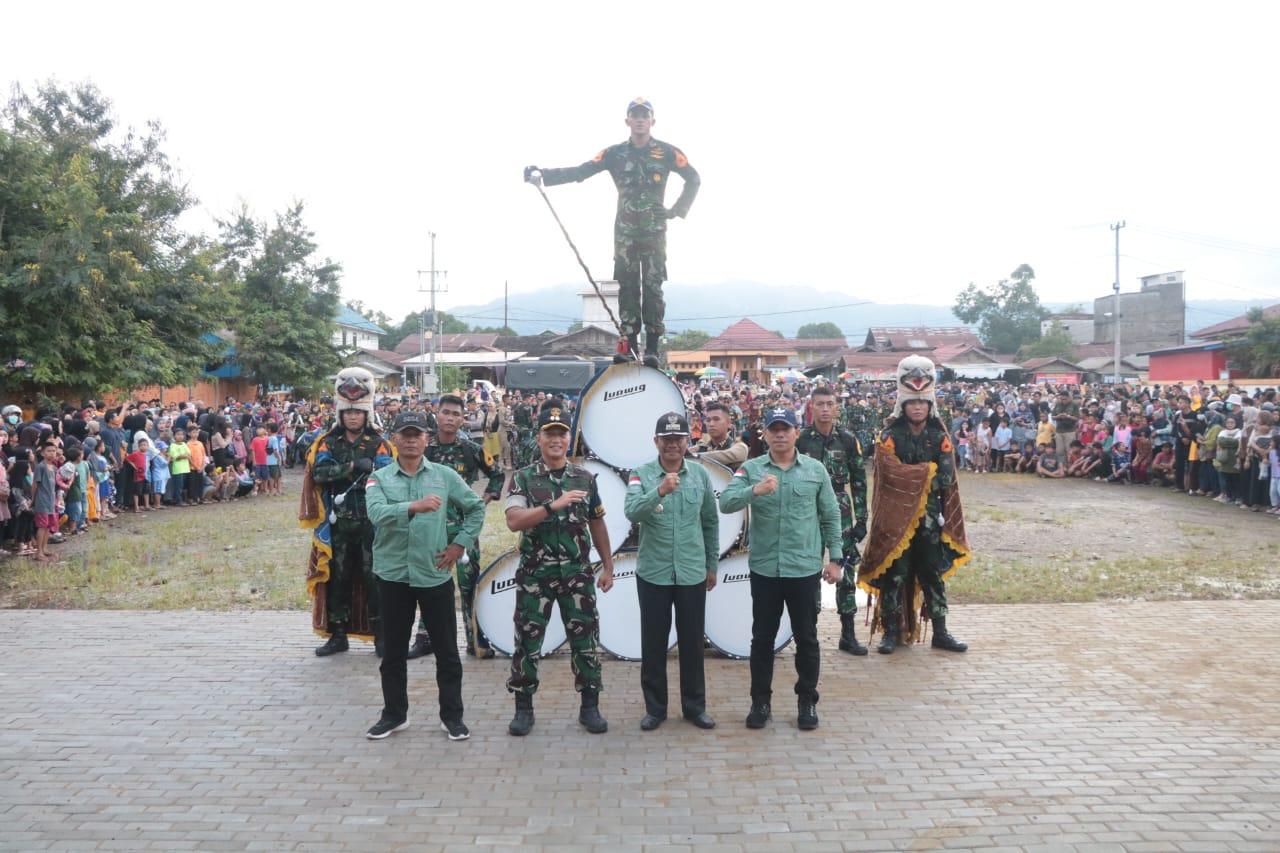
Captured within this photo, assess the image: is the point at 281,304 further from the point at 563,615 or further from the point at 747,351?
the point at 747,351

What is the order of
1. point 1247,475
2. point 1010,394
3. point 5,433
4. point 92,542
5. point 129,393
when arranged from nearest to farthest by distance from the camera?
point 5,433, point 92,542, point 1247,475, point 129,393, point 1010,394

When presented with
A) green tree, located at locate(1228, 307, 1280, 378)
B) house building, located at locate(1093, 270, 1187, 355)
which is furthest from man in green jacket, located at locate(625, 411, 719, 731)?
house building, located at locate(1093, 270, 1187, 355)

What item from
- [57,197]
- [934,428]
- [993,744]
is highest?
[57,197]

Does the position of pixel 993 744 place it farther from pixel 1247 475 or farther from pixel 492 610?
pixel 1247 475

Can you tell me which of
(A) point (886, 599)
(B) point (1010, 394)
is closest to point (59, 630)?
(A) point (886, 599)

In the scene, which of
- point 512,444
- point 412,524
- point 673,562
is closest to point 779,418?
point 673,562

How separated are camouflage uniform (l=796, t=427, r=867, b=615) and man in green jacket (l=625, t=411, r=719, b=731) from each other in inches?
69.5

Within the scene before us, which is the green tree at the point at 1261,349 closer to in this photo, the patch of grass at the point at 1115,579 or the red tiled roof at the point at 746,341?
the patch of grass at the point at 1115,579

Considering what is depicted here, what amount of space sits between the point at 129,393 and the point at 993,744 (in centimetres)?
2235

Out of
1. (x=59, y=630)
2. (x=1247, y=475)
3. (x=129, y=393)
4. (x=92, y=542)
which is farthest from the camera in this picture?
(x=129, y=393)

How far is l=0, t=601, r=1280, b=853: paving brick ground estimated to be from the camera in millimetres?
4445

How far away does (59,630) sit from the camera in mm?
8047

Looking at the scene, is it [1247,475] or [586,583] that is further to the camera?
[1247,475]

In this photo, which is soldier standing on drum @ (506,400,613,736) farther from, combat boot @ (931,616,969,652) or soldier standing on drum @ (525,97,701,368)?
combat boot @ (931,616,969,652)
